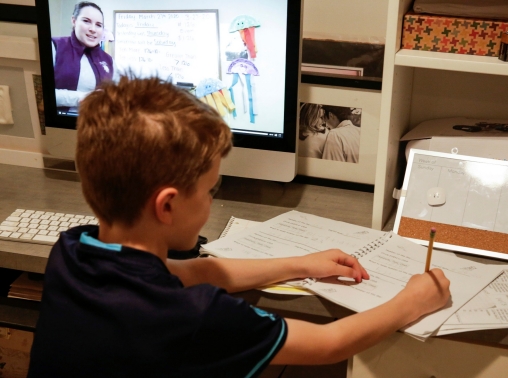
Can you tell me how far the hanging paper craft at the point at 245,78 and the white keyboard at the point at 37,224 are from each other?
0.40 m

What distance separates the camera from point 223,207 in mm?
1387

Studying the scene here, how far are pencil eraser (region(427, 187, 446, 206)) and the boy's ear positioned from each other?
1.88ft

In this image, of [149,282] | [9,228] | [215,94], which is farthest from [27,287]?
[149,282]

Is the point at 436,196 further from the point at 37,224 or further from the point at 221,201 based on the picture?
the point at 37,224

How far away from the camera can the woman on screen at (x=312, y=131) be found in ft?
4.83

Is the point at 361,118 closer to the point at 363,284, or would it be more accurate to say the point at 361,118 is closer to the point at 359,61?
the point at 359,61

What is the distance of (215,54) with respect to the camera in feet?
4.28

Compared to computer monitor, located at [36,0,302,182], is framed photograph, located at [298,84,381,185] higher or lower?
lower

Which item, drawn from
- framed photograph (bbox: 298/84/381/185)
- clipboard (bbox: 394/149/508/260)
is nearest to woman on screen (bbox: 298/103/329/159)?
framed photograph (bbox: 298/84/381/185)

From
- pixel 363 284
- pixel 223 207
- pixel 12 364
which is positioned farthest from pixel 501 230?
pixel 12 364

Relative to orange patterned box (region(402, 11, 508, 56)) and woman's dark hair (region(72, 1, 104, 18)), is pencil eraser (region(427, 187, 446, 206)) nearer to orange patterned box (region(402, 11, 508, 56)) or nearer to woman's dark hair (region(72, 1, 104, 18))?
orange patterned box (region(402, 11, 508, 56))

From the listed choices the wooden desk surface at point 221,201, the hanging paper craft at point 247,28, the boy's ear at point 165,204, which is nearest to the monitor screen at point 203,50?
the hanging paper craft at point 247,28

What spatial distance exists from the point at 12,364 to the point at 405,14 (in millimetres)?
1181

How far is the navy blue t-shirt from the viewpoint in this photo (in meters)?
0.77
